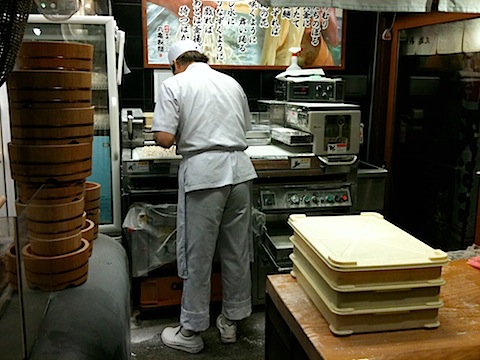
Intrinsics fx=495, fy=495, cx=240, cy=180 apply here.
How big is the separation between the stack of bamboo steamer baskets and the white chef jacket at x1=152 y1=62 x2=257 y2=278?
46.6 inches

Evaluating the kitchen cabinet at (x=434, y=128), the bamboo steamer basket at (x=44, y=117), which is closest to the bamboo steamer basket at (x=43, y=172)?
the bamboo steamer basket at (x=44, y=117)

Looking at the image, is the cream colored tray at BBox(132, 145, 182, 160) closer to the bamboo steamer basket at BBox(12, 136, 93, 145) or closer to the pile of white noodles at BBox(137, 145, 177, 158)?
the pile of white noodles at BBox(137, 145, 177, 158)

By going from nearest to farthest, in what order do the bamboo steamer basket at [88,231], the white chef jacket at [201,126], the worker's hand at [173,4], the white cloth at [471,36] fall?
the bamboo steamer basket at [88,231], the white chef jacket at [201,126], the white cloth at [471,36], the worker's hand at [173,4]

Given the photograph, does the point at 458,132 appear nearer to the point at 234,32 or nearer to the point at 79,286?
the point at 234,32

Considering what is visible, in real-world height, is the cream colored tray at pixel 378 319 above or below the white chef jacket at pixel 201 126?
below

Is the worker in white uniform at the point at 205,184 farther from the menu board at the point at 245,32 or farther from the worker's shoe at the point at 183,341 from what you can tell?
the menu board at the point at 245,32

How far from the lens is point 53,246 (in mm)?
1584

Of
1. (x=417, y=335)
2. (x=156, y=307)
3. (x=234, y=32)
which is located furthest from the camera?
(x=234, y=32)

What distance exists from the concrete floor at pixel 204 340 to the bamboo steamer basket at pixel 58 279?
1.38 metres

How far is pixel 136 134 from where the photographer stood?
343 cm

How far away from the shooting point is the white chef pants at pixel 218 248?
2865mm

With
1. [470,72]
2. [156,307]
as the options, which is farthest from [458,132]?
[156,307]

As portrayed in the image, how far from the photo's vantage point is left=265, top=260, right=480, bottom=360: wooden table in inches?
48.5

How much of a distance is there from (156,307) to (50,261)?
72.5 inches
